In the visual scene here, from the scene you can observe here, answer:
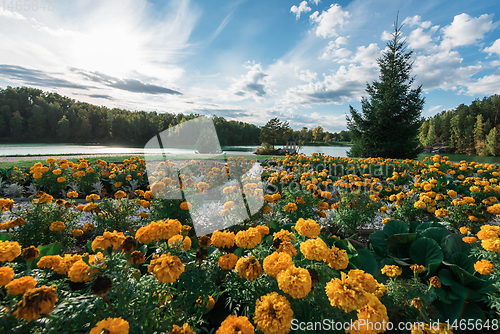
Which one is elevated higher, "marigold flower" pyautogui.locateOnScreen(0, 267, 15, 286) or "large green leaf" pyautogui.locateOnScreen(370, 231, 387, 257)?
"marigold flower" pyautogui.locateOnScreen(0, 267, 15, 286)

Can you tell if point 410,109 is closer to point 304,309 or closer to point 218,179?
point 218,179

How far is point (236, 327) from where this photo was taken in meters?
0.91

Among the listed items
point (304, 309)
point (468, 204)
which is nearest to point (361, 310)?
point (304, 309)

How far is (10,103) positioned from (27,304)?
63.0 m

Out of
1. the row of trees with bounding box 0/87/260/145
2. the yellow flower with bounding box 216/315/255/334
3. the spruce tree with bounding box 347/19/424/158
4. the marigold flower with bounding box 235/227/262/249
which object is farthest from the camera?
the row of trees with bounding box 0/87/260/145

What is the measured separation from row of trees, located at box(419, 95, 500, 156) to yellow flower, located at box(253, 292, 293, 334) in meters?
36.4

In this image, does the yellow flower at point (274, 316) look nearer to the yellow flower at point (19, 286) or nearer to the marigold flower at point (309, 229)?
the marigold flower at point (309, 229)

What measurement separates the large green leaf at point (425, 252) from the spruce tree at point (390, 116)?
1444 cm

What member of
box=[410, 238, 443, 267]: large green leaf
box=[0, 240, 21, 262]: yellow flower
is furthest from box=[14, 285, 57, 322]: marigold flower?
box=[410, 238, 443, 267]: large green leaf

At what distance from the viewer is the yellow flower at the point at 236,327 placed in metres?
0.87

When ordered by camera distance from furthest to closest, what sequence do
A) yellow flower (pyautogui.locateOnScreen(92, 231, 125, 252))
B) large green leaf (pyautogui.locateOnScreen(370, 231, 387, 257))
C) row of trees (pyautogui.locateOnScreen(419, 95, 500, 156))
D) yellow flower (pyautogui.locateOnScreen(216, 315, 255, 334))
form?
1. row of trees (pyautogui.locateOnScreen(419, 95, 500, 156))
2. large green leaf (pyautogui.locateOnScreen(370, 231, 387, 257))
3. yellow flower (pyautogui.locateOnScreen(92, 231, 125, 252))
4. yellow flower (pyautogui.locateOnScreen(216, 315, 255, 334))

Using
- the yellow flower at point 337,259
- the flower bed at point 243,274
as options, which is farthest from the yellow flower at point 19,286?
the yellow flower at point 337,259

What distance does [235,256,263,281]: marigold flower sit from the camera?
3.52 ft

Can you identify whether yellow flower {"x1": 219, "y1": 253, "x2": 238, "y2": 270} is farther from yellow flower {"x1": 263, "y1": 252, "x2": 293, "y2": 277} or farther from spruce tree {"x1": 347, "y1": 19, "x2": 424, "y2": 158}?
spruce tree {"x1": 347, "y1": 19, "x2": 424, "y2": 158}
